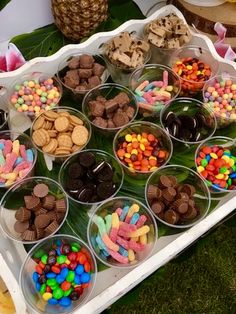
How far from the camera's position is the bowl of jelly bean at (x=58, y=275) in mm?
689

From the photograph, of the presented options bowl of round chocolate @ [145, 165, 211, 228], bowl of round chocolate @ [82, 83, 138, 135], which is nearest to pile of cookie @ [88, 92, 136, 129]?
bowl of round chocolate @ [82, 83, 138, 135]

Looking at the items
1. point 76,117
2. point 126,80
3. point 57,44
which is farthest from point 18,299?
point 57,44

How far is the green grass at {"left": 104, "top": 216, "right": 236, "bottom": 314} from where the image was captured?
44.7 inches

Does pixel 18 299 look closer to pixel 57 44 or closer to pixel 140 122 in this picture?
pixel 140 122

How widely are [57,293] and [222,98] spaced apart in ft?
1.83

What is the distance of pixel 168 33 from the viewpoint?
38.4 inches

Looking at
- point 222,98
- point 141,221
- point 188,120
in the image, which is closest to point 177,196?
point 141,221

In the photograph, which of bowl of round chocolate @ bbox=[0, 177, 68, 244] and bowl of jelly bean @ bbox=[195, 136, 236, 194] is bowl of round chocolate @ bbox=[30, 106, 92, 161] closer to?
bowl of round chocolate @ bbox=[0, 177, 68, 244]

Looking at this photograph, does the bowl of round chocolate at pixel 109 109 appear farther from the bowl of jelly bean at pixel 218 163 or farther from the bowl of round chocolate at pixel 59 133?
the bowl of jelly bean at pixel 218 163

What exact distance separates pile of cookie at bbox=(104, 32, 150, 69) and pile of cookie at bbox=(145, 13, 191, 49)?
0.03m

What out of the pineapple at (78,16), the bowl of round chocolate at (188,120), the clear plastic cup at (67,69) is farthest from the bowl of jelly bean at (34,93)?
the bowl of round chocolate at (188,120)

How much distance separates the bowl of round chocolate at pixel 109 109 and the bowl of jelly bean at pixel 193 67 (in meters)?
0.14

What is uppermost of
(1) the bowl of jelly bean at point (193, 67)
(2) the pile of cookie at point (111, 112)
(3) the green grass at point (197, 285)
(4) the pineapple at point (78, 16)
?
(4) the pineapple at point (78, 16)

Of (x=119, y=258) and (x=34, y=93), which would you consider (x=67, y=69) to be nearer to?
(x=34, y=93)
